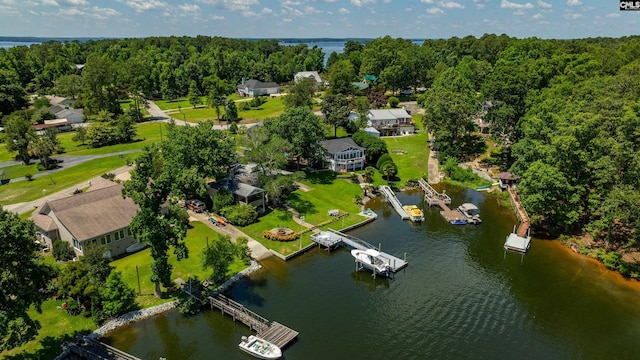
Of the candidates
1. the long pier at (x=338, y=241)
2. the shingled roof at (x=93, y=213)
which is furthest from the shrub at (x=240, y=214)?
the shingled roof at (x=93, y=213)

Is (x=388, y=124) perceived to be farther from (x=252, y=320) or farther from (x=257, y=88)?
(x=252, y=320)

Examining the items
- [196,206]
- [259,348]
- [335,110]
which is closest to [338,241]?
[196,206]

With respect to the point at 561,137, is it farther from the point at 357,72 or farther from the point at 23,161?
the point at 357,72

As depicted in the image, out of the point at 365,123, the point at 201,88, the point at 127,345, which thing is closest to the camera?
the point at 127,345

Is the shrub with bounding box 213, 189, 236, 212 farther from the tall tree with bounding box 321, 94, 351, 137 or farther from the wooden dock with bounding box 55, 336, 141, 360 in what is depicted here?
the tall tree with bounding box 321, 94, 351, 137

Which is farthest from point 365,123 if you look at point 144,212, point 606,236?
point 144,212

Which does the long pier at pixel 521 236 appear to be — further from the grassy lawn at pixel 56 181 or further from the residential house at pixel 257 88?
the residential house at pixel 257 88
